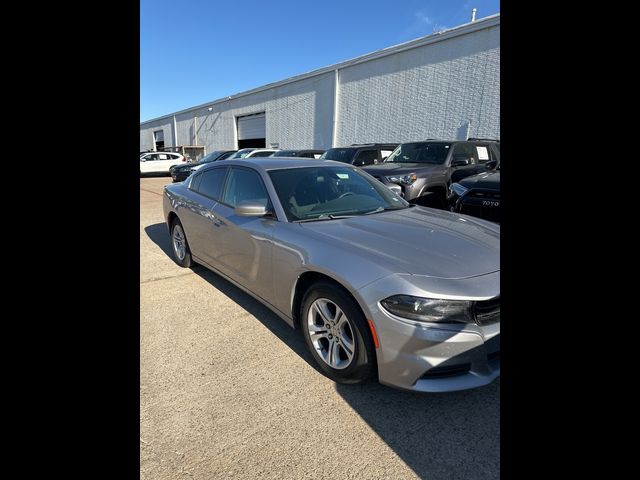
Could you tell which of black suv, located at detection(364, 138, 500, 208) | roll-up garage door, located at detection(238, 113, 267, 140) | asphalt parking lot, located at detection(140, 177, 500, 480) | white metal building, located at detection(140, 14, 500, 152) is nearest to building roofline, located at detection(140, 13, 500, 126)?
white metal building, located at detection(140, 14, 500, 152)

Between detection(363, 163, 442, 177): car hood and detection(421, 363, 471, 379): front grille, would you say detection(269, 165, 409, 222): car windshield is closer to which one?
detection(421, 363, 471, 379): front grille

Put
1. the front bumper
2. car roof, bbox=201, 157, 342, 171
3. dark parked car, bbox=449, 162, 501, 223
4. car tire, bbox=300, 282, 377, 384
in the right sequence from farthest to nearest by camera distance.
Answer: dark parked car, bbox=449, 162, 501, 223, car roof, bbox=201, 157, 342, 171, car tire, bbox=300, 282, 377, 384, the front bumper

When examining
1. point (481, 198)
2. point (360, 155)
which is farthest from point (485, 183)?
point (360, 155)

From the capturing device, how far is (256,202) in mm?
3223

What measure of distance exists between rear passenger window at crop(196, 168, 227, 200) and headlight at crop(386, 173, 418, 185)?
13.1 ft

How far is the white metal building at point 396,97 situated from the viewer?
45.3 ft

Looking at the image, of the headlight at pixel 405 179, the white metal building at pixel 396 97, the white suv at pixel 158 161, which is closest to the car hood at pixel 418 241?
the headlight at pixel 405 179

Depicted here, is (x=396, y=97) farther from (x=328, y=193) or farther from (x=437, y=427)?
(x=437, y=427)

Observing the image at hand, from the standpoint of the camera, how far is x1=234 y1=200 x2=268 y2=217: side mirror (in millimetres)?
3146

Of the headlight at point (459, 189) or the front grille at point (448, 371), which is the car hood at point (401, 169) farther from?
the front grille at point (448, 371)

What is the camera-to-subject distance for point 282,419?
87.7 inches
